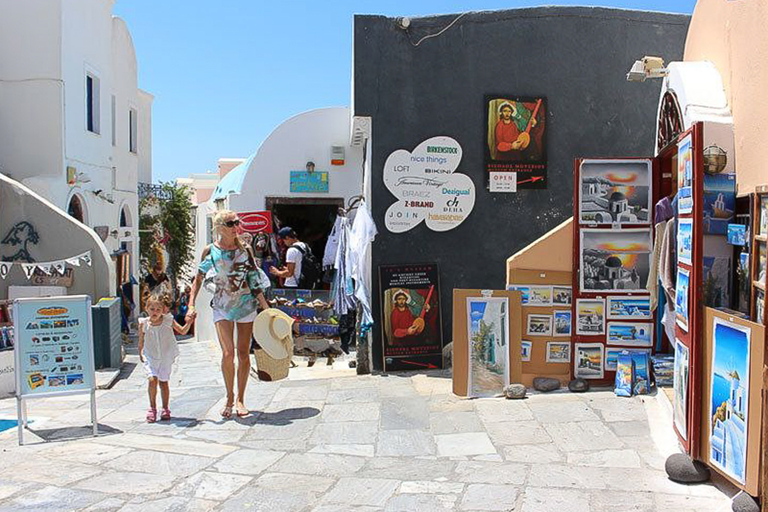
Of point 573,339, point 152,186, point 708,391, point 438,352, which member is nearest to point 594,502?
point 708,391

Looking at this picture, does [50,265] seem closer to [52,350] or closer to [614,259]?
[52,350]

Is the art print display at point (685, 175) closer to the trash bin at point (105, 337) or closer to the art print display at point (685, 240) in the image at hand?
the art print display at point (685, 240)

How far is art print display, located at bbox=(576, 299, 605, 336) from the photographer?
6797 millimetres

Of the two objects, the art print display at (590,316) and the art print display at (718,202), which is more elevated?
the art print display at (718,202)

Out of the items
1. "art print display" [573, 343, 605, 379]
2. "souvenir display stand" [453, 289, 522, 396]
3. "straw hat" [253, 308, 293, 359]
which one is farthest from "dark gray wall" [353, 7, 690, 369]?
"straw hat" [253, 308, 293, 359]

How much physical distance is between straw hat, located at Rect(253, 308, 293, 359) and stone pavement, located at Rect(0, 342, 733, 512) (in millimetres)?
556

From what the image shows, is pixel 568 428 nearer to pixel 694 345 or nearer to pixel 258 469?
pixel 694 345

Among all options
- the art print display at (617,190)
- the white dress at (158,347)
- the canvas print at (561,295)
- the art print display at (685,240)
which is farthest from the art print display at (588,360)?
the white dress at (158,347)

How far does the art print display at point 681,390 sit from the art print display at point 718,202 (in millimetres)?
814

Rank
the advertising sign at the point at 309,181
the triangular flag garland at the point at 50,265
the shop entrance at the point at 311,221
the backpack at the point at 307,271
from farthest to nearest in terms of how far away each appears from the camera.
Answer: the shop entrance at the point at 311,221
the advertising sign at the point at 309,181
the backpack at the point at 307,271
the triangular flag garland at the point at 50,265

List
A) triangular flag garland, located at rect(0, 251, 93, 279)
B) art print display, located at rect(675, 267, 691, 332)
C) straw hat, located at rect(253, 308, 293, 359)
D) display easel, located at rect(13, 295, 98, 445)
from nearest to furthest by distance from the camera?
art print display, located at rect(675, 267, 691, 332) → display easel, located at rect(13, 295, 98, 445) → straw hat, located at rect(253, 308, 293, 359) → triangular flag garland, located at rect(0, 251, 93, 279)

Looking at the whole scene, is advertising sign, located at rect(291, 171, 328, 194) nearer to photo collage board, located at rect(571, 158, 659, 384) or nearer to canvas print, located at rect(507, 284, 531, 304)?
canvas print, located at rect(507, 284, 531, 304)

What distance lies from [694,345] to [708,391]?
0.28 m

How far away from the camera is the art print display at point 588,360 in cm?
680
